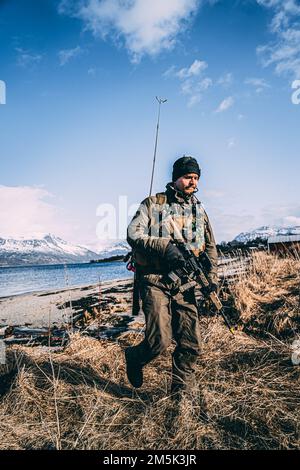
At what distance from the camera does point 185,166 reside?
358 cm

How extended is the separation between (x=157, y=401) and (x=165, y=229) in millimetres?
1772

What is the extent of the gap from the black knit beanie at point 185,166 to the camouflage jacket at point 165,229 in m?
0.18

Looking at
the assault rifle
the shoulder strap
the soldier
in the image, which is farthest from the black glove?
the shoulder strap

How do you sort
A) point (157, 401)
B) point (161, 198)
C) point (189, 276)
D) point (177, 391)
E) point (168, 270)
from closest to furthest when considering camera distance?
1. point (157, 401)
2. point (177, 391)
3. point (168, 270)
4. point (189, 276)
5. point (161, 198)

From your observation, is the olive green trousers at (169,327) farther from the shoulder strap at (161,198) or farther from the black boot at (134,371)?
the shoulder strap at (161,198)

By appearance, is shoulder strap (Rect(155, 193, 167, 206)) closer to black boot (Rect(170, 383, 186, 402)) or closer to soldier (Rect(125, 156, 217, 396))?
soldier (Rect(125, 156, 217, 396))

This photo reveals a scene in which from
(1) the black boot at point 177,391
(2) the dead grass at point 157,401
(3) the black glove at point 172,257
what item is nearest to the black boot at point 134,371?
(2) the dead grass at point 157,401

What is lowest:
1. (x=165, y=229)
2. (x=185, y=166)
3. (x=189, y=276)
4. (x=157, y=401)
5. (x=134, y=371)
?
(x=157, y=401)

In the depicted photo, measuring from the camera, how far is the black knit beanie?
358 cm

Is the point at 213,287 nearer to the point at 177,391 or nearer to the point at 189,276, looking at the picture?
the point at 189,276

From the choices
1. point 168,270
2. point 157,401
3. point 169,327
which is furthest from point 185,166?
point 157,401

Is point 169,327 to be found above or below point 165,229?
below

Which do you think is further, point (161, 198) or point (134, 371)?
point (161, 198)

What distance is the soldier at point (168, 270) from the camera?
3199mm
